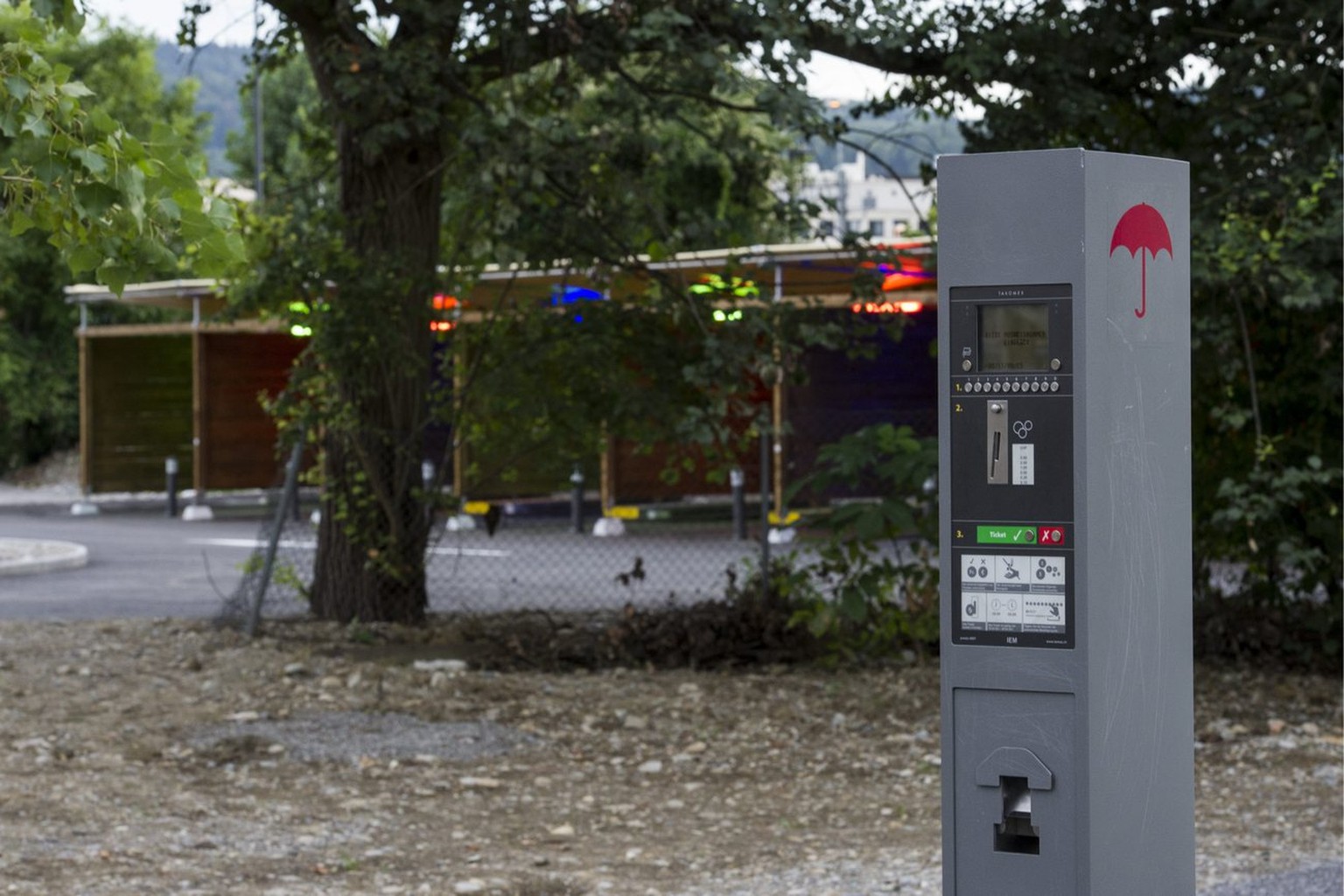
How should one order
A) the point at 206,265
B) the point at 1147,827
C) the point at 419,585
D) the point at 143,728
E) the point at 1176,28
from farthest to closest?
the point at 419,585 < the point at 1176,28 < the point at 143,728 < the point at 206,265 < the point at 1147,827

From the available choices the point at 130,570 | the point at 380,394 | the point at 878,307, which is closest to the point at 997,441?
the point at 878,307

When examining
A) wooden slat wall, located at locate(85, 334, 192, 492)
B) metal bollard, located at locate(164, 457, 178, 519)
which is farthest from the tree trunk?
wooden slat wall, located at locate(85, 334, 192, 492)

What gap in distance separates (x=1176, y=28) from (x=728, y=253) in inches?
111

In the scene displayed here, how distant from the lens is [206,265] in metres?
5.03

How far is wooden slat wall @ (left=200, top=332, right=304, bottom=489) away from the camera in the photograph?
90.0 feet

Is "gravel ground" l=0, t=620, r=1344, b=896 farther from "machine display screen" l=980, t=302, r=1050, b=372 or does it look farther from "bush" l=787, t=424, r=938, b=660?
"machine display screen" l=980, t=302, r=1050, b=372

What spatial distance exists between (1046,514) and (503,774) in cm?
465

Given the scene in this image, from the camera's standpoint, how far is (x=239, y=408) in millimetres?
27688

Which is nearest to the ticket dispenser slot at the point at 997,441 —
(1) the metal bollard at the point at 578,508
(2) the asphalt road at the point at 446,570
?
(2) the asphalt road at the point at 446,570

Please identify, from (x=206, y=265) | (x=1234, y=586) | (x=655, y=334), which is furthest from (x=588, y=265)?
(x=206, y=265)

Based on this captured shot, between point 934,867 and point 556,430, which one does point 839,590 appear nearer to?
point 556,430

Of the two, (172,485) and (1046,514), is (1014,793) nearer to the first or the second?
(1046,514)

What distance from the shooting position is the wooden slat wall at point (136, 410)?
29.1m

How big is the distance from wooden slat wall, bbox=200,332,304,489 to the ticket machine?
79.5 ft
